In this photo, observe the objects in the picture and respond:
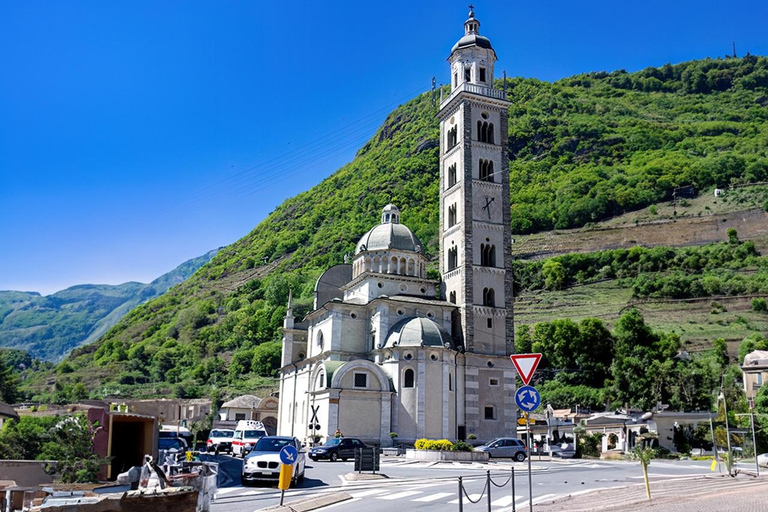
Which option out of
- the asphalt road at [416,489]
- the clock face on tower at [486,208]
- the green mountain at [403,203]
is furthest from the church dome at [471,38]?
the green mountain at [403,203]

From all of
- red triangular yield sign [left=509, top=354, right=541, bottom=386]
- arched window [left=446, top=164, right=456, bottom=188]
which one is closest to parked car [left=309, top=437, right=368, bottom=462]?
red triangular yield sign [left=509, top=354, right=541, bottom=386]

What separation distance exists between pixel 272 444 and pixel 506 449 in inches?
761

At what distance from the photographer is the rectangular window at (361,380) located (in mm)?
48812

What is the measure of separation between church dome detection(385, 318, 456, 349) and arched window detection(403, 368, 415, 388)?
1.93 m

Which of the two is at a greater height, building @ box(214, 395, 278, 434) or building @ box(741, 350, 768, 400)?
building @ box(741, 350, 768, 400)

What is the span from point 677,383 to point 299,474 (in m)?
59.3

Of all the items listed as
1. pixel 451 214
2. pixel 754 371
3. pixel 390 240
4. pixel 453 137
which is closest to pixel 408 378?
pixel 390 240

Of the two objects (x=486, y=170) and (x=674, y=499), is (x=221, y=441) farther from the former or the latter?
(x=674, y=499)

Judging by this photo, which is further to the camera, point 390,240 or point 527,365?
point 390,240

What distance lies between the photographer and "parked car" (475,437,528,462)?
126 ft

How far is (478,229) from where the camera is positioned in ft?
178

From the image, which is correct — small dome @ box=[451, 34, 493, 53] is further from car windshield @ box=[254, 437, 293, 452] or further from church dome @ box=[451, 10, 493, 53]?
car windshield @ box=[254, 437, 293, 452]

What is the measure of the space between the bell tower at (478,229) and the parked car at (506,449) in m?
10.9

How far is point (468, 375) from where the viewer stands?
2009 inches
